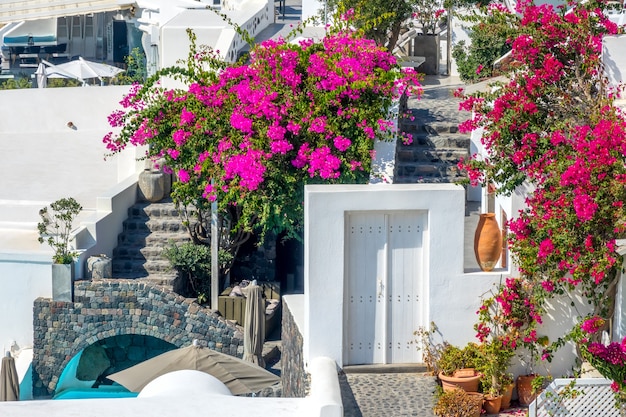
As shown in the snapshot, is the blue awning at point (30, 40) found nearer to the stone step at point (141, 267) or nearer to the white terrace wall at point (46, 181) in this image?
the white terrace wall at point (46, 181)

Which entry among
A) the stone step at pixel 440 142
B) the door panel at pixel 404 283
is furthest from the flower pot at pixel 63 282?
the door panel at pixel 404 283

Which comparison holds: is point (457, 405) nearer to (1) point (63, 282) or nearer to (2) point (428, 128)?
(2) point (428, 128)

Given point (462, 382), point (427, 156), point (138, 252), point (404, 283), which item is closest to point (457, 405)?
point (462, 382)

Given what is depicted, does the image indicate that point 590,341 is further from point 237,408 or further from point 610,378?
point 237,408

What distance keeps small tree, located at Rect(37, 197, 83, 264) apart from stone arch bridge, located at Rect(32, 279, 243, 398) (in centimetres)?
64

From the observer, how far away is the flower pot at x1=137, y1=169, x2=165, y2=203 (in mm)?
27641

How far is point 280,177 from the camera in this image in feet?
71.1

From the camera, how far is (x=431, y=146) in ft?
77.5

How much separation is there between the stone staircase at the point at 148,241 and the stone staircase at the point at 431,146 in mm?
5362

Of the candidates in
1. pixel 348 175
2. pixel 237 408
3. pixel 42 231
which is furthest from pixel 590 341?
pixel 42 231

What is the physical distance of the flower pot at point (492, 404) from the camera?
544 inches

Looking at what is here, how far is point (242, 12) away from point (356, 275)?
2238 centimetres

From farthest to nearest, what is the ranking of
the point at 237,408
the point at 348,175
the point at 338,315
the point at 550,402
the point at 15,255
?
1. the point at 15,255
2. the point at 348,175
3. the point at 338,315
4. the point at 550,402
5. the point at 237,408

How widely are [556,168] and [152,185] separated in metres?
14.7
